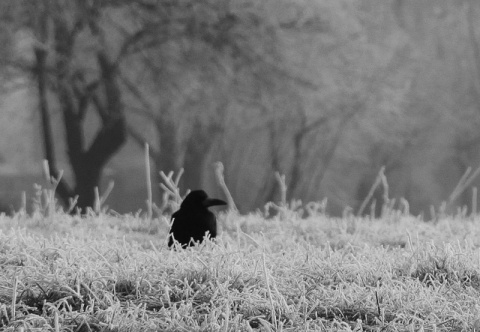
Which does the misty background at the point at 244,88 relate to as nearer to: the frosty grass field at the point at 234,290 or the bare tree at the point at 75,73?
the bare tree at the point at 75,73

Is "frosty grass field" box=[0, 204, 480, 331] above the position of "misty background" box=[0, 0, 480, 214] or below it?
above

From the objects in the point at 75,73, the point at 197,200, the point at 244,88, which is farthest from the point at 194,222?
the point at 75,73

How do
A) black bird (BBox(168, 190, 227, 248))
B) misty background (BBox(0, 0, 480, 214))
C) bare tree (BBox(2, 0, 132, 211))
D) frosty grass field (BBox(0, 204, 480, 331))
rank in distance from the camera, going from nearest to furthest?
1. frosty grass field (BBox(0, 204, 480, 331))
2. black bird (BBox(168, 190, 227, 248))
3. bare tree (BBox(2, 0, 132, 211))
4. misty background (BBox(0, 0, 480, 214))

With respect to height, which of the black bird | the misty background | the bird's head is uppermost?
the bird's head

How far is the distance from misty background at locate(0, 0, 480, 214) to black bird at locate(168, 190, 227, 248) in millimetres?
9276

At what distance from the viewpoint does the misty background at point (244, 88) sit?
1487cm

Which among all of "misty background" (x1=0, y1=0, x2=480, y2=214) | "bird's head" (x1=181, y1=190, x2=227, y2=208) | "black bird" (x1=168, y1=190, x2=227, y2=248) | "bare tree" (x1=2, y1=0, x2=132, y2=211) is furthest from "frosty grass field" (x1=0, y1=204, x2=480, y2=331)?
"misty background" (x1=0, y1=0, x2=480, y2=214)

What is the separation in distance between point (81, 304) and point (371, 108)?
18.5 metres

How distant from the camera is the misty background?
48.8 ft

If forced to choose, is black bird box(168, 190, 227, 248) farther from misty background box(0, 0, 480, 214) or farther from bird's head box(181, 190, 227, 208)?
misty background box(0, 0, 480, 214)

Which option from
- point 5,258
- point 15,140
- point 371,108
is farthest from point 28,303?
point 15,140

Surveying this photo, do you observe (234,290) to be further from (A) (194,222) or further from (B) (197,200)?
(B) (197,200)

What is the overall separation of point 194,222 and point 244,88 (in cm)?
1075

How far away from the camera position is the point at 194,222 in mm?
5113
